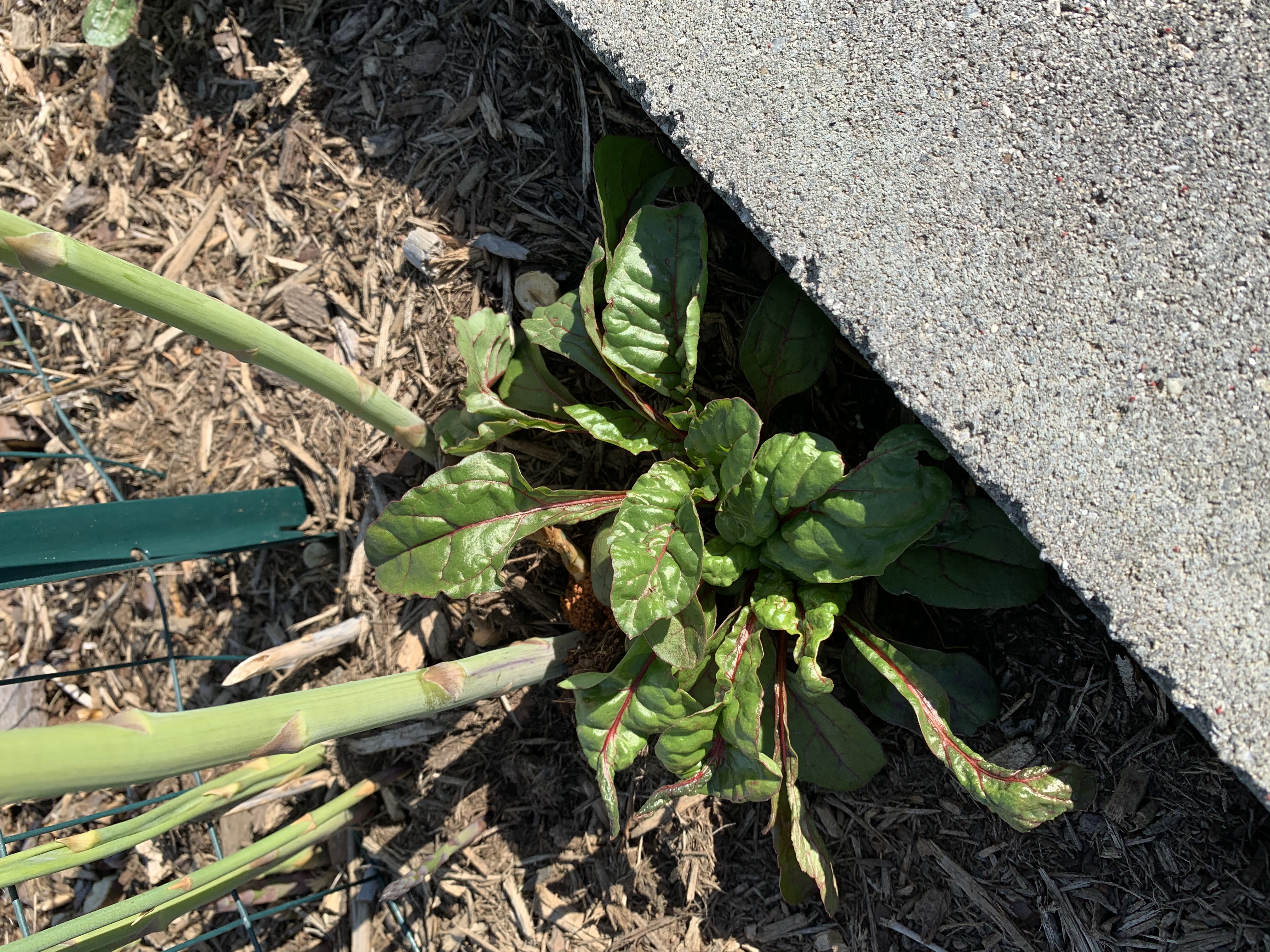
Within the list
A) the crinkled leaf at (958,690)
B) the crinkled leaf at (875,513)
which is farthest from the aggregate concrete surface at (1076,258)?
the crinkled leaf at (958,690)

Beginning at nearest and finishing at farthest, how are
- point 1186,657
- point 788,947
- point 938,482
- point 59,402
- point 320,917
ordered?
point 1186,657 → point 938,482 → point 788,947 → point 320,917 → point 59,402

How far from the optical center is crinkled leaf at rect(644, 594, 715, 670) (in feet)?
6.23

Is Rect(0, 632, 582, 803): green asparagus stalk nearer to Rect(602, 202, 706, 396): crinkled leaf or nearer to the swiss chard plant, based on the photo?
the swiss chard plant

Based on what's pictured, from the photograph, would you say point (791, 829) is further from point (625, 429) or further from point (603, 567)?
point (625, 429)

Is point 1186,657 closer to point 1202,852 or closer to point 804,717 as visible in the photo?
point 1202,852

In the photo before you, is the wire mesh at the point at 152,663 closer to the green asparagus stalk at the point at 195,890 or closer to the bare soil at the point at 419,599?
the bare soil at the point at 419,599

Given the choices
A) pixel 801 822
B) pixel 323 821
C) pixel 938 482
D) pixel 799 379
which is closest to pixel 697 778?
pixel 801 822

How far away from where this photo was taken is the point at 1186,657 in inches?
62.5

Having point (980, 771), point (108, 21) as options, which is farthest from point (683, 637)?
point (108, 21)

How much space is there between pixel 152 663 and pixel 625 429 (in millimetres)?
1703

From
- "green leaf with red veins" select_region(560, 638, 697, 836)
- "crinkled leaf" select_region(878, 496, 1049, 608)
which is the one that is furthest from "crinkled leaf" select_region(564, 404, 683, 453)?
"crinkled leaf" select_region(878, 496, 1049, 608)

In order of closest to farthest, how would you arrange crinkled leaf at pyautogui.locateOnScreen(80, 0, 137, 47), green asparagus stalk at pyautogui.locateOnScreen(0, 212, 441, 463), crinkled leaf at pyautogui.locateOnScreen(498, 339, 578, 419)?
green asparagus stalk at pyautogui.locateOnScreen(0, 212, 441, 463), crinkled leaf at pyautogui.locateOnScreen(498, 339, 578, 419), crinkled leaf at pyautogui.locateOnScreen(80, 0, 137, 47)

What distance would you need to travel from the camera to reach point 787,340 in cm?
211

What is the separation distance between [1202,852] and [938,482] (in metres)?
0.98
